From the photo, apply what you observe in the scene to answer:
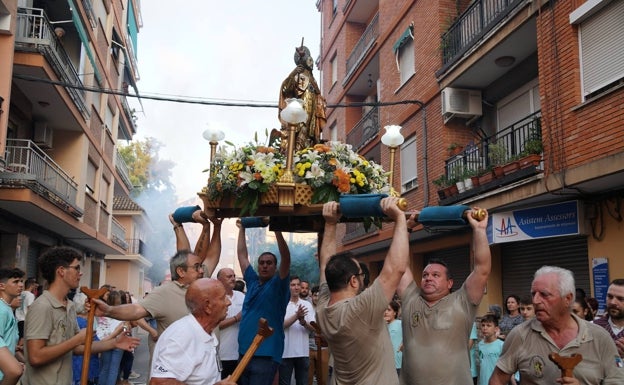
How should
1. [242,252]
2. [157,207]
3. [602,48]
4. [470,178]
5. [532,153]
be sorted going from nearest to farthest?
[242,252]
[602,48]
[532,153]
[470,178]
[157,207]

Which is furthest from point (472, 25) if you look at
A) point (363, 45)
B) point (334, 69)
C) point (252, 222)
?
point (334, 69)

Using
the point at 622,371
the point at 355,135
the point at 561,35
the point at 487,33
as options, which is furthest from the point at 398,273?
the point at 355,135

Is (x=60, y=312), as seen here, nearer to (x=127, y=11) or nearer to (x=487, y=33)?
(x=487, y=33)

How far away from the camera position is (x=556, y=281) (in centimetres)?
358

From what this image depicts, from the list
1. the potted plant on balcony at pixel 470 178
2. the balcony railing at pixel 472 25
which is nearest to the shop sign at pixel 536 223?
the potted plant on balcony at pixel 470 178

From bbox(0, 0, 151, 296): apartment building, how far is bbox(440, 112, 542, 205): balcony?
7764 millimetres

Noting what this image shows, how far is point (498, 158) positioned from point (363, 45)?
38.6 ft

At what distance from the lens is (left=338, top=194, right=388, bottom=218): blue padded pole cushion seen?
3904mm

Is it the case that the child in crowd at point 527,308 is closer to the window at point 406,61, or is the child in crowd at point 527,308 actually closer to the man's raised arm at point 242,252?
the man's raised arm at point 242,252

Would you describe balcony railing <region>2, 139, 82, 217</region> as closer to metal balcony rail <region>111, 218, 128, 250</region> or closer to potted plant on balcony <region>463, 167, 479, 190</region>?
potted plant on balcony <region>463, 167, 479, 190</region>

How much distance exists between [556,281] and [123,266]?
38.1 meters

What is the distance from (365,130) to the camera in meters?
21.3

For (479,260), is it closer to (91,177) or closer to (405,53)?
(405,53)

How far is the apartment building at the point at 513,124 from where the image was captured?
30.2 ft
